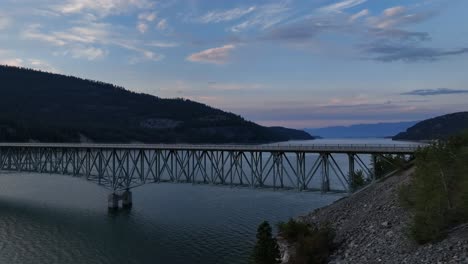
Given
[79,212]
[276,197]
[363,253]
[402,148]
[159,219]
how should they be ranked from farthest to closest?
[276,197]
[79,212]
[159,219]
[402,148]
[363,253]

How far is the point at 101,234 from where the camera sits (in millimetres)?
50531

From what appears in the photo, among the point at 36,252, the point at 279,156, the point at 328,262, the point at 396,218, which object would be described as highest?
the point at 279,156

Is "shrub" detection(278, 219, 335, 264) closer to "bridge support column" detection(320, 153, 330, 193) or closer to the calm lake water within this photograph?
the calm lake water

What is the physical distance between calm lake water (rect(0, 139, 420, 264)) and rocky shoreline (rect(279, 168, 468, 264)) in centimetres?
969

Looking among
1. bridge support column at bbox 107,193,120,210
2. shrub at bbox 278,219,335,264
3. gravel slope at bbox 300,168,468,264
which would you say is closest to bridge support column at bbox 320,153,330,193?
gravel slope at bbox 300,168,468,264

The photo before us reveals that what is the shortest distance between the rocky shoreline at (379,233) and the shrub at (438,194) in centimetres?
69

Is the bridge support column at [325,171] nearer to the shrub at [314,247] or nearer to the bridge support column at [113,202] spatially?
the shrub at [314,247]

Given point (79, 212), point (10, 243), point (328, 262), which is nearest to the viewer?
point (328, 262)

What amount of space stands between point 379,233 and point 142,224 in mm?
34410

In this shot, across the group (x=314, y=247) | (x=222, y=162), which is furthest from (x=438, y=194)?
(x=222, y=162)

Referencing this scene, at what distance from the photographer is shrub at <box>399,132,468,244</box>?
2239 cm

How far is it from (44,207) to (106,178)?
10.6m

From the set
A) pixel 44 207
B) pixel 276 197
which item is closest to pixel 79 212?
pixel 44 207

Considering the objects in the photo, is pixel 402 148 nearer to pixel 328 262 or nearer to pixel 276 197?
pixel 328 262
